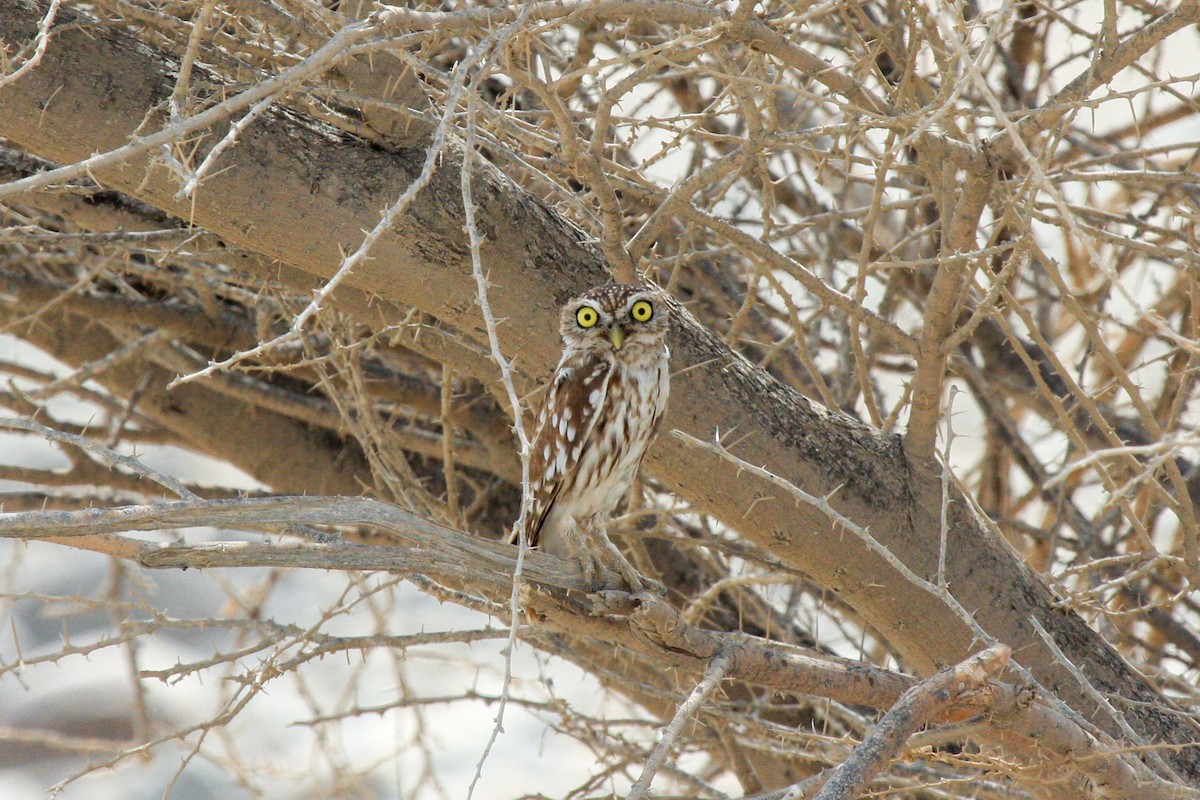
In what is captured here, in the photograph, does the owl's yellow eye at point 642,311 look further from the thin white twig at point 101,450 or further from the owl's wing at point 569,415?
the thin white twig at point 101,450

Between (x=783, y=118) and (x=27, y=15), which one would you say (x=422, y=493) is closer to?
(x=27, y=15)

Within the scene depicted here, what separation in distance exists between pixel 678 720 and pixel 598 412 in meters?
1.55

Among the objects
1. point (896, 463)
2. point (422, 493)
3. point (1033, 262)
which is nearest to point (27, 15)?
point (422, 493)

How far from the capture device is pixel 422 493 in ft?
15.9

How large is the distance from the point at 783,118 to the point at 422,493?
2684 millimetres

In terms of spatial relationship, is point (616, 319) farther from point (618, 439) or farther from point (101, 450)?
point (101, 450)

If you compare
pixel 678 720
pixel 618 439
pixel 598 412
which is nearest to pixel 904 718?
pixel 678 720

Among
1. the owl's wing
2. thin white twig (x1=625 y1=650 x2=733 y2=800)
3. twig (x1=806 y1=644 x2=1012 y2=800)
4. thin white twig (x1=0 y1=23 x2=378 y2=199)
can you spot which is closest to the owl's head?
the owl's wing

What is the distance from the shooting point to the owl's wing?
4004 mm

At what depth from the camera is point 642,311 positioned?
3791 mm

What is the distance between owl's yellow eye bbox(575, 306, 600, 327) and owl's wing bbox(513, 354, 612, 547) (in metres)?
0.20

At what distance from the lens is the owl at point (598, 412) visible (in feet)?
12.2

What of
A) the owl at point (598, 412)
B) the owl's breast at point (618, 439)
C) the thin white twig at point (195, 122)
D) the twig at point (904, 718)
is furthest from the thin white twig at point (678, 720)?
the thin white twig at point (195, 122)

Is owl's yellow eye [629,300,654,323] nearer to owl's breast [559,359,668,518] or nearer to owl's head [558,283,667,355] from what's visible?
owl's head [558,283,667,355]
